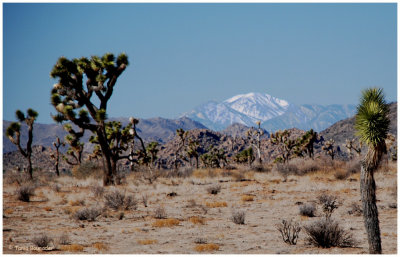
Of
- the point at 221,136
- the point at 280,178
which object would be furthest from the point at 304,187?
the point at 221,136

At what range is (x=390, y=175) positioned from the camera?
101ft

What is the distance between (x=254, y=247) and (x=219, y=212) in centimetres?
661

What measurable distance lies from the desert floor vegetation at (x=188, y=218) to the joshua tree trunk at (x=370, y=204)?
3.31ft

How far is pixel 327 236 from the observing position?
11773mm

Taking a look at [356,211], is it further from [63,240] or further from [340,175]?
[340,175]

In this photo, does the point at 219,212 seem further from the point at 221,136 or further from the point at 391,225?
the point at 221,136

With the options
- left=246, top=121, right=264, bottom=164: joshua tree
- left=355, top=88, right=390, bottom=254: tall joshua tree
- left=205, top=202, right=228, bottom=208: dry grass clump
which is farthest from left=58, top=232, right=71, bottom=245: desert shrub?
left=246, top=121, right=264, bottom=164: joshua tree

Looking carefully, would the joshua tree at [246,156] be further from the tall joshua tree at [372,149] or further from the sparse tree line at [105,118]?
the tall joshua tree at [372,149]

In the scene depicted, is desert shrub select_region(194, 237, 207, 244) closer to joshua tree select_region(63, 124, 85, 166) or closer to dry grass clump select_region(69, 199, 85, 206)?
dry grass clump select_region(69, 199, 85, 206)

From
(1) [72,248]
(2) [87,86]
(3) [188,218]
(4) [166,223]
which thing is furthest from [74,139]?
(1) [72,248]

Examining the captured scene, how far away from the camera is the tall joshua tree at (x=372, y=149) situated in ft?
32.6

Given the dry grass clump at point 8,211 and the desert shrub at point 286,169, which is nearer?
the dry grass clump at point 8,211

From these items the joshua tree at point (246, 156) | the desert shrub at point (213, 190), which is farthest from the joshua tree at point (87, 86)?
the joshua tree at point (246, 156)

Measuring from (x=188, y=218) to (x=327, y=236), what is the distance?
6.30m
